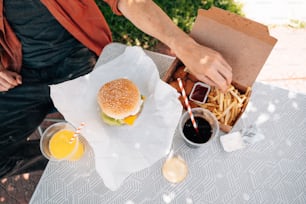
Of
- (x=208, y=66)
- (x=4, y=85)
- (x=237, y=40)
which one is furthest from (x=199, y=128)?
(x=4, y=85)

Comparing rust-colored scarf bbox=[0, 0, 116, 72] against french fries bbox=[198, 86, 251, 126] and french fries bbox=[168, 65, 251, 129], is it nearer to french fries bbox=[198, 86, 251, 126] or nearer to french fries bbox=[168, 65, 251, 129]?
french fries bbox=[168, 65, 251, 129]

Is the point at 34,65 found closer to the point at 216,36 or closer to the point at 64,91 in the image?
the point at 64,91

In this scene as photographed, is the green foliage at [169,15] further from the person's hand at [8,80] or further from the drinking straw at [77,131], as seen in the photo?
the drinking straw at [77,131]

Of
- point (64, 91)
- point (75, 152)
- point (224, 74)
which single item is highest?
point (224, 74)

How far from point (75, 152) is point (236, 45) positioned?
0.79m

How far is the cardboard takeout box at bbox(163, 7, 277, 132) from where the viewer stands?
4.06 feet

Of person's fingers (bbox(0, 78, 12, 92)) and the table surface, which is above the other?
the table surface

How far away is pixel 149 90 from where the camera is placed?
1452 millimetres

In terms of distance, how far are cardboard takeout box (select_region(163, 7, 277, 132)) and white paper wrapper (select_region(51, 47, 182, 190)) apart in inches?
9.7

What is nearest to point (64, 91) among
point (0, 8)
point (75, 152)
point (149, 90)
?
point (75, 152)

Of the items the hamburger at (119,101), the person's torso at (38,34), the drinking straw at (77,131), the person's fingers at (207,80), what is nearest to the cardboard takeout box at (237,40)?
the person's fingers at (207,80)

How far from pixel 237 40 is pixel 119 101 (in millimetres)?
532

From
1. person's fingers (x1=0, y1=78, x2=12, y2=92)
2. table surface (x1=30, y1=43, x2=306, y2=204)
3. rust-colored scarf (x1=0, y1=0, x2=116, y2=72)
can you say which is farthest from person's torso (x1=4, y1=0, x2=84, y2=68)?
table surface (x1=30, y1=43, x2=306, y2=204)

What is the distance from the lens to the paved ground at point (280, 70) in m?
2.34
